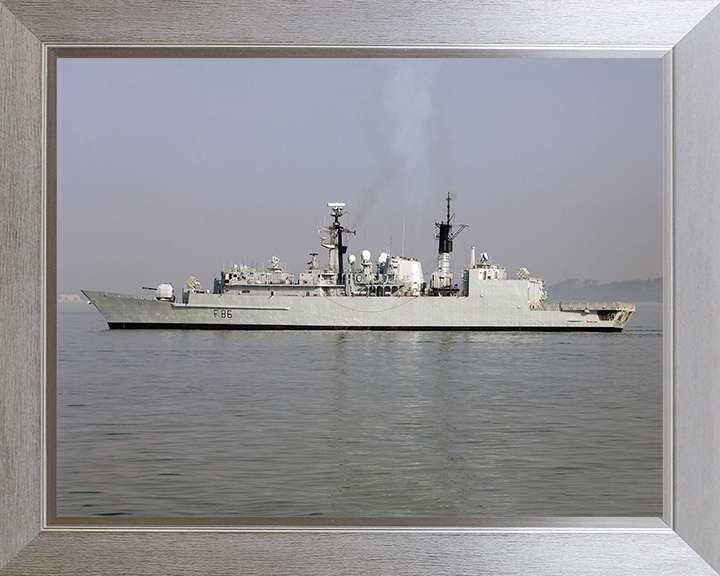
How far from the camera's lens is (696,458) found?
75.7 inches

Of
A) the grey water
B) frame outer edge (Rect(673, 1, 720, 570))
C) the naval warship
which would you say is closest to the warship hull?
the naval warship

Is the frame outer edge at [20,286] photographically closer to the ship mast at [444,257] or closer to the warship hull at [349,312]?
the warship hull at [349,312]

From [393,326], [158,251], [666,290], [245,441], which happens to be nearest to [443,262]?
[393,326]

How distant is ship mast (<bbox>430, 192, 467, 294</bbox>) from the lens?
17.2 m

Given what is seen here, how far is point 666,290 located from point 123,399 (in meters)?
7.04

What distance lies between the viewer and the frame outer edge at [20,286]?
1891 mm

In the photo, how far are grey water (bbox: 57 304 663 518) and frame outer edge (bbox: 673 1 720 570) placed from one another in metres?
0.49

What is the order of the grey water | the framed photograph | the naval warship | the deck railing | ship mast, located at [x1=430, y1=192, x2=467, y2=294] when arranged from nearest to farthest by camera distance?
the framed photograph
the grey water
the naval warship
the deck railing
ship mast, located at [x1=430, y1=192, x2=467, y2=294]

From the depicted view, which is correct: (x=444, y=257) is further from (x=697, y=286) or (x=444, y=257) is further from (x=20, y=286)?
(x=20, y=286)

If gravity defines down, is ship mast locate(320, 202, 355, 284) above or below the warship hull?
above

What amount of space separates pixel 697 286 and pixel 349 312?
14.4 meters

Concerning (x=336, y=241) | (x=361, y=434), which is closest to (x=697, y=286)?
(x=361, y=434)

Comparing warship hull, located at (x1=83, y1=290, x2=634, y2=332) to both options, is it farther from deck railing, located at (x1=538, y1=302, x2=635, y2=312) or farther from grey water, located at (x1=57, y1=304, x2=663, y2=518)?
grey water, located at (x1=57, y1=304, x2=663, y2=518)

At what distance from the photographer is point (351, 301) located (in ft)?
53.1
